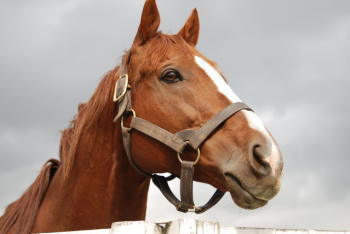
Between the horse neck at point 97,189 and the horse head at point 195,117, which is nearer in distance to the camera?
the horse head at point 195,117

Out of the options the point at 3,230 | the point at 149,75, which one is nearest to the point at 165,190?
the point at 149,75

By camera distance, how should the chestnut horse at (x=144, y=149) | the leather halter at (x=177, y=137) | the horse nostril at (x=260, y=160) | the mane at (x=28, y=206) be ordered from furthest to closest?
1. the mane at (x=28, y=206)
2. the leather halter at (x=177, y=137)
3. the chestnut horse at (x=144, y=149)
4. the horse nostril at (x=260, y=160)

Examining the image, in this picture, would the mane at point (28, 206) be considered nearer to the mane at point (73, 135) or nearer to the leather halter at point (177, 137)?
the mane at point (73, 135)

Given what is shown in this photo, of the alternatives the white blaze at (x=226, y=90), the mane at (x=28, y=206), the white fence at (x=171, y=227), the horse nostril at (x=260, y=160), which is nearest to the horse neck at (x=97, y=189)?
the mane at (x=28, y=206)

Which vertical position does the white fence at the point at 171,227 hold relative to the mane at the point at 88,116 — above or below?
below

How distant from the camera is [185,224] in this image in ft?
8.20

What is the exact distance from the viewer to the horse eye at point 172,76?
4.37 metres

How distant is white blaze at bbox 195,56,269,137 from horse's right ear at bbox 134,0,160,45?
0.71 metres

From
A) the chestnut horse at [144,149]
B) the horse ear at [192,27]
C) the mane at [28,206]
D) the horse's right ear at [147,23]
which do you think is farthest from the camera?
the horse ear at [192,27]

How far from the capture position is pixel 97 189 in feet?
14.7

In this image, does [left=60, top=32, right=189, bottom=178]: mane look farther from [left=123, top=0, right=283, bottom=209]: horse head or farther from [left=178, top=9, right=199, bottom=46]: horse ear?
[left=178, top=9, right=199, bottom=46]: horse ear

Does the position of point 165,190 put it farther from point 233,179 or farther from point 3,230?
point 3,230

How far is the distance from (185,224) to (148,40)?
9.17 ft

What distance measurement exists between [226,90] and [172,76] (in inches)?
21.8
